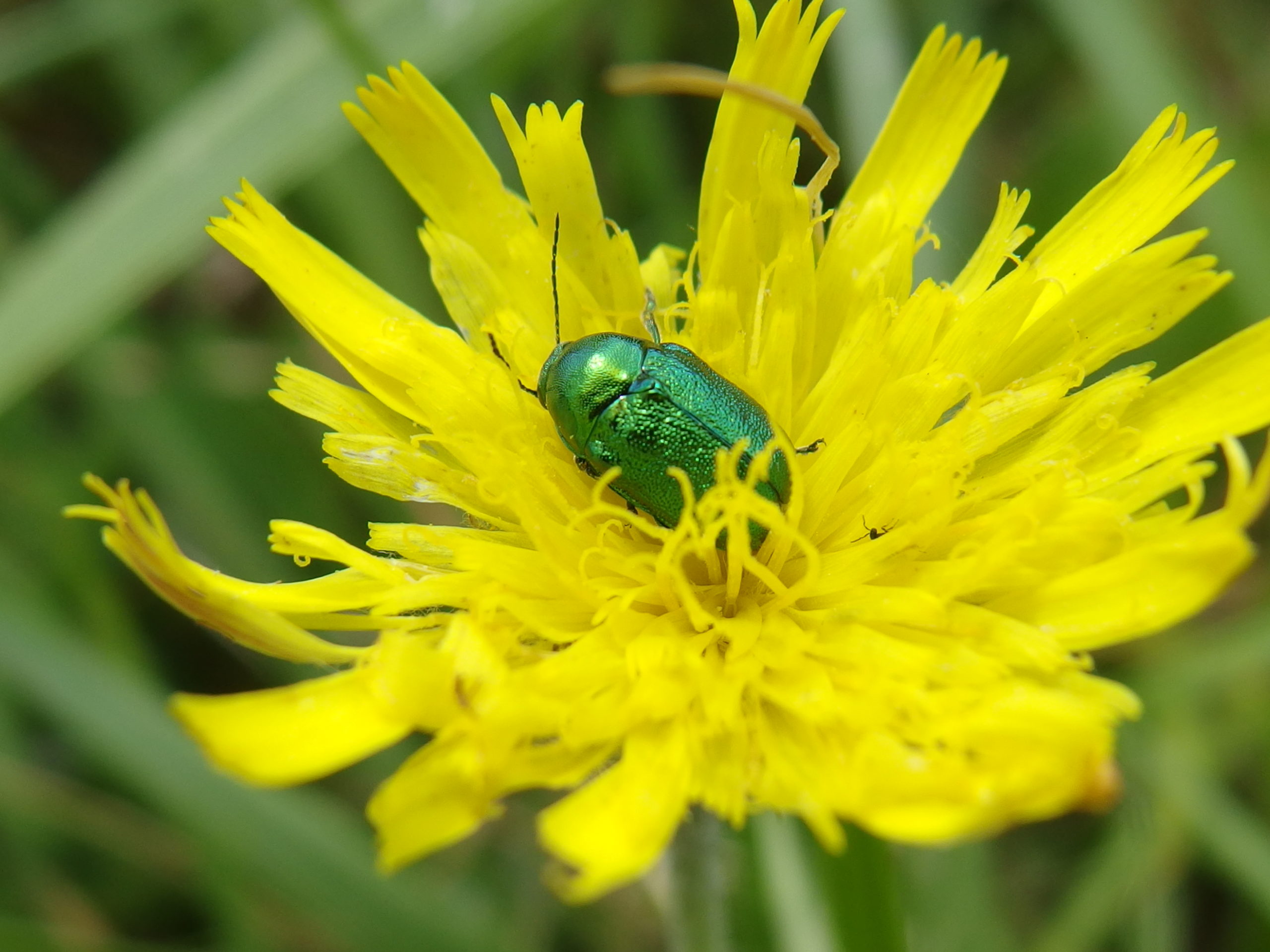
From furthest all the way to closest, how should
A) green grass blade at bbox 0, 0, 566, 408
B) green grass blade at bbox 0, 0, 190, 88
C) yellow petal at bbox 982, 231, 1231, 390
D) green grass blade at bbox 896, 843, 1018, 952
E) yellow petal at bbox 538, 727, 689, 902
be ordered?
green grass blade at bbox 0, 0, 190, 88 < green grass blade at bbox 0, 0, 566, 408 < green grass blade at bbox 896, 843, 1018, 952 < yellow petal at bbox 982, 231, 1231, 390 < yellow petal at bbox 538, 727, 689, 902

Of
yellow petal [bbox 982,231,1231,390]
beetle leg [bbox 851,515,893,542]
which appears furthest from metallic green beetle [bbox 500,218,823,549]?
yellow petal [bbox 982,231,1231,390]

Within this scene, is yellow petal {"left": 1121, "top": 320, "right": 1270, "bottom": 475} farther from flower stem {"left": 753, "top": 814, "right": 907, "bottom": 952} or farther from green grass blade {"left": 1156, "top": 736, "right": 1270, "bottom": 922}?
green grass blade {"left": 1156, "top": 736, "right": 1270, "bottom": 922}

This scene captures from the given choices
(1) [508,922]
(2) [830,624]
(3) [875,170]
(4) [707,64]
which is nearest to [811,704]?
(2) [830,624]

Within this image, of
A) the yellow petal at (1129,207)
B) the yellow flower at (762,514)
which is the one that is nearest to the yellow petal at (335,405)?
the yellow flower at (762,514)

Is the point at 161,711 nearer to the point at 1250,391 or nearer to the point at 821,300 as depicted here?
the point at 821,300

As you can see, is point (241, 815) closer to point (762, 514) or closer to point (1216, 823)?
point (762, 514)

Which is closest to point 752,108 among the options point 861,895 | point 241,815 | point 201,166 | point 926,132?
point 926,132
